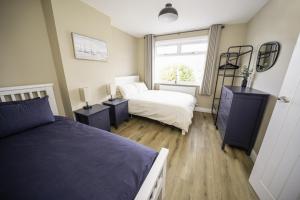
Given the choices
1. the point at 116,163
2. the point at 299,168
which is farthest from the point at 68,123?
the point at 299,168

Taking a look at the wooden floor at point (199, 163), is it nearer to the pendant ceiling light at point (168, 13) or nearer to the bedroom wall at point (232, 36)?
the pendant ceiling light at point (168, 13)

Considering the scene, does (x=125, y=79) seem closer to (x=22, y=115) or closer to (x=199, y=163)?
(x=22, y=115)

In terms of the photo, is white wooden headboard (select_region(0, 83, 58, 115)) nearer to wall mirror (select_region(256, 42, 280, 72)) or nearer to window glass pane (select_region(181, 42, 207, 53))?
wall mirror (select_region(256, 42, 280, 72))

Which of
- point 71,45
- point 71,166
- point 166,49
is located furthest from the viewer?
point 166,49

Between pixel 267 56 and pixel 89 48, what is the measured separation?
3.05 m

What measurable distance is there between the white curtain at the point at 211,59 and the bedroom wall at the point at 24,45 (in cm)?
358

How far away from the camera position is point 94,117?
202 centimetres

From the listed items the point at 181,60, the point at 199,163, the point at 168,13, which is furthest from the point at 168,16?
the point at 181,60

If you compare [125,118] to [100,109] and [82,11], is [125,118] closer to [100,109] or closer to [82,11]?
[100,109]

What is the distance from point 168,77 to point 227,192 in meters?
3.49

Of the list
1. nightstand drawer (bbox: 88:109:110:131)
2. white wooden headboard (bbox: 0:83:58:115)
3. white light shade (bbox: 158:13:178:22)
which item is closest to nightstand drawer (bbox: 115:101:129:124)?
nightstand drawer (bbox: 88:109:110:131)

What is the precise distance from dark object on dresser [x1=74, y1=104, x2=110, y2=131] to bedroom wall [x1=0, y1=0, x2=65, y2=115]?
737 mm

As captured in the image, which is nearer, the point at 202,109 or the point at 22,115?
the point at 22,115

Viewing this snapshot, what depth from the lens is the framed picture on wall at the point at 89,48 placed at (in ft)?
6.53
